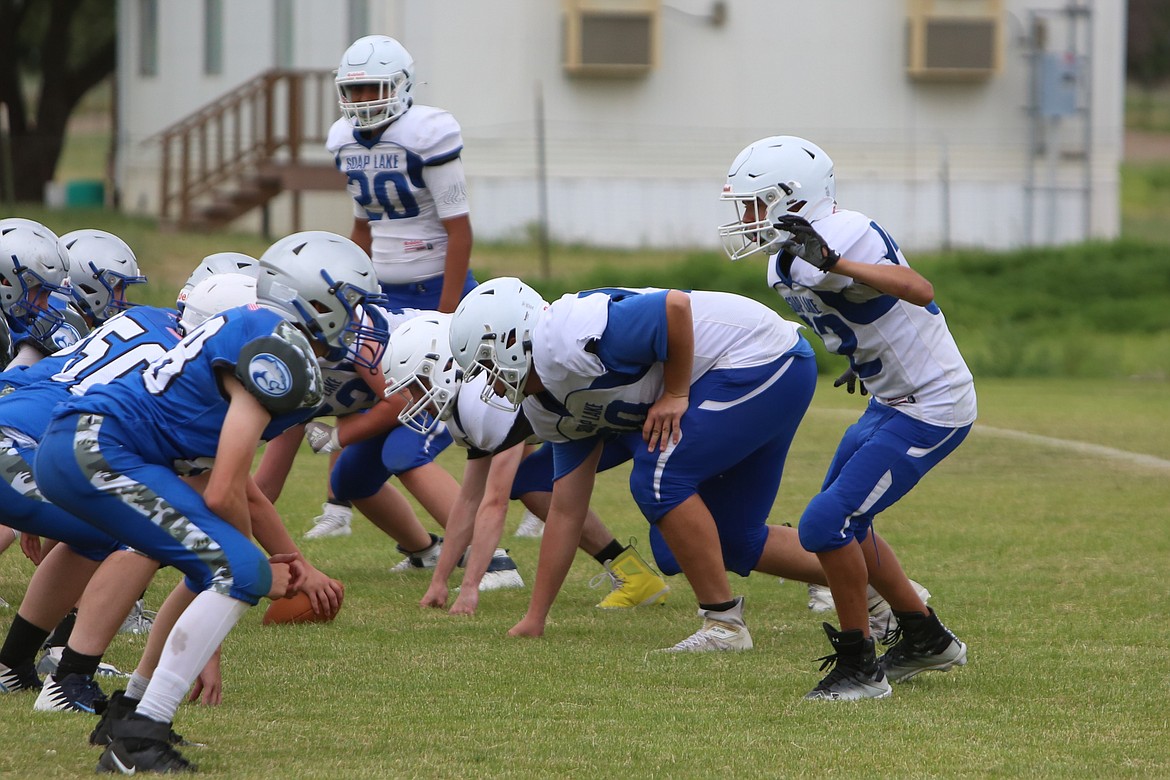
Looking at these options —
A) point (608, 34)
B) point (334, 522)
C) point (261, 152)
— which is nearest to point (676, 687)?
point (334, 522)

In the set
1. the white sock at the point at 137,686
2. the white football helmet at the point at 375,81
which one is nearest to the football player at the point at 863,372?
the white sock at the point at 137,686

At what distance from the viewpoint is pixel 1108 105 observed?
2303 cm

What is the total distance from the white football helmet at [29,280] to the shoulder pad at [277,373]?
1.90 metres

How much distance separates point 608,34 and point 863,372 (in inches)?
663

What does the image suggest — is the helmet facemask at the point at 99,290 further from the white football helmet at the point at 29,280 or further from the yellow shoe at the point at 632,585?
the yellow shoe at the point at 632,585

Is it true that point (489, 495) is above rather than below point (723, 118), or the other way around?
below

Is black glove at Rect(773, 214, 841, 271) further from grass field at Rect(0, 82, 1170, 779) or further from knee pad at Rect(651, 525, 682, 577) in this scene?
knee pad at Rect(651, 525, 682, 577)

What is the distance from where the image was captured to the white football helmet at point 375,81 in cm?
729

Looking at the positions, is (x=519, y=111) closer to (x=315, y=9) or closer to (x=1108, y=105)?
(x=315, y=9)

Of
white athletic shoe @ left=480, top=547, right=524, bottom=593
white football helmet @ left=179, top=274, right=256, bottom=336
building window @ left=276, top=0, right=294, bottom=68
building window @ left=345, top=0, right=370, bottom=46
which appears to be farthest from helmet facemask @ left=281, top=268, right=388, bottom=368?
building window @ left=276, top=0, right=294, bottom=68

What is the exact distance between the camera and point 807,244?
469 cm

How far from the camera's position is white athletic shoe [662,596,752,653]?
5.52 meters

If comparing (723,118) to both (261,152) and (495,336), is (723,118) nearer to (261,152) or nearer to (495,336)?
(261,152)

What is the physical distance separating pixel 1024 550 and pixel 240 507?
458cm
